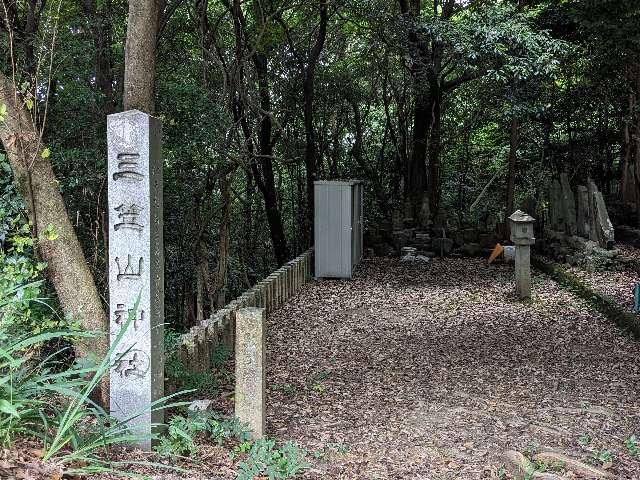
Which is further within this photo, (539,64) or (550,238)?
(550,238)

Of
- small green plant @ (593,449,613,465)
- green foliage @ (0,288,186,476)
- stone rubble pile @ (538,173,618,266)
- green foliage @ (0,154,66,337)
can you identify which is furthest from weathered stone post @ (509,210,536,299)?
green foliage @ (0,288,186,476)

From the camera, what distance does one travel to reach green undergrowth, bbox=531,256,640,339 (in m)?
7.59

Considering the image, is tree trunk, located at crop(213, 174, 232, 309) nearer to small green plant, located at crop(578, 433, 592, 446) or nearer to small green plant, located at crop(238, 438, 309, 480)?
small green plant, located at crop(238, 438, 309, 480)

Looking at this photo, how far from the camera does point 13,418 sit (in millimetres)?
2984

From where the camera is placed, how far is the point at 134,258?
3.88 meters

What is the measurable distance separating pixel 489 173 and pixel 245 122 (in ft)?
25.6

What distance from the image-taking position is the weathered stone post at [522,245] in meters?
9.28

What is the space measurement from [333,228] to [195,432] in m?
6.98

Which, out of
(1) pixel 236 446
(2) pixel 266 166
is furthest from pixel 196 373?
(2) pixel 266 166

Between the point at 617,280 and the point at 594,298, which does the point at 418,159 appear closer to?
the point at 617,280

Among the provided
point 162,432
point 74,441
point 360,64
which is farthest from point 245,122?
point 74,441

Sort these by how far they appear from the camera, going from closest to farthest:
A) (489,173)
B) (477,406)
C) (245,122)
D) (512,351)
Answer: (477,406)
(512,351)
(245,122)
(489,173)

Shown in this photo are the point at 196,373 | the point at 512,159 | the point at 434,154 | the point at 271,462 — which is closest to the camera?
the point at 271,462

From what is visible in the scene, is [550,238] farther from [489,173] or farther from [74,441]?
[74,441]
